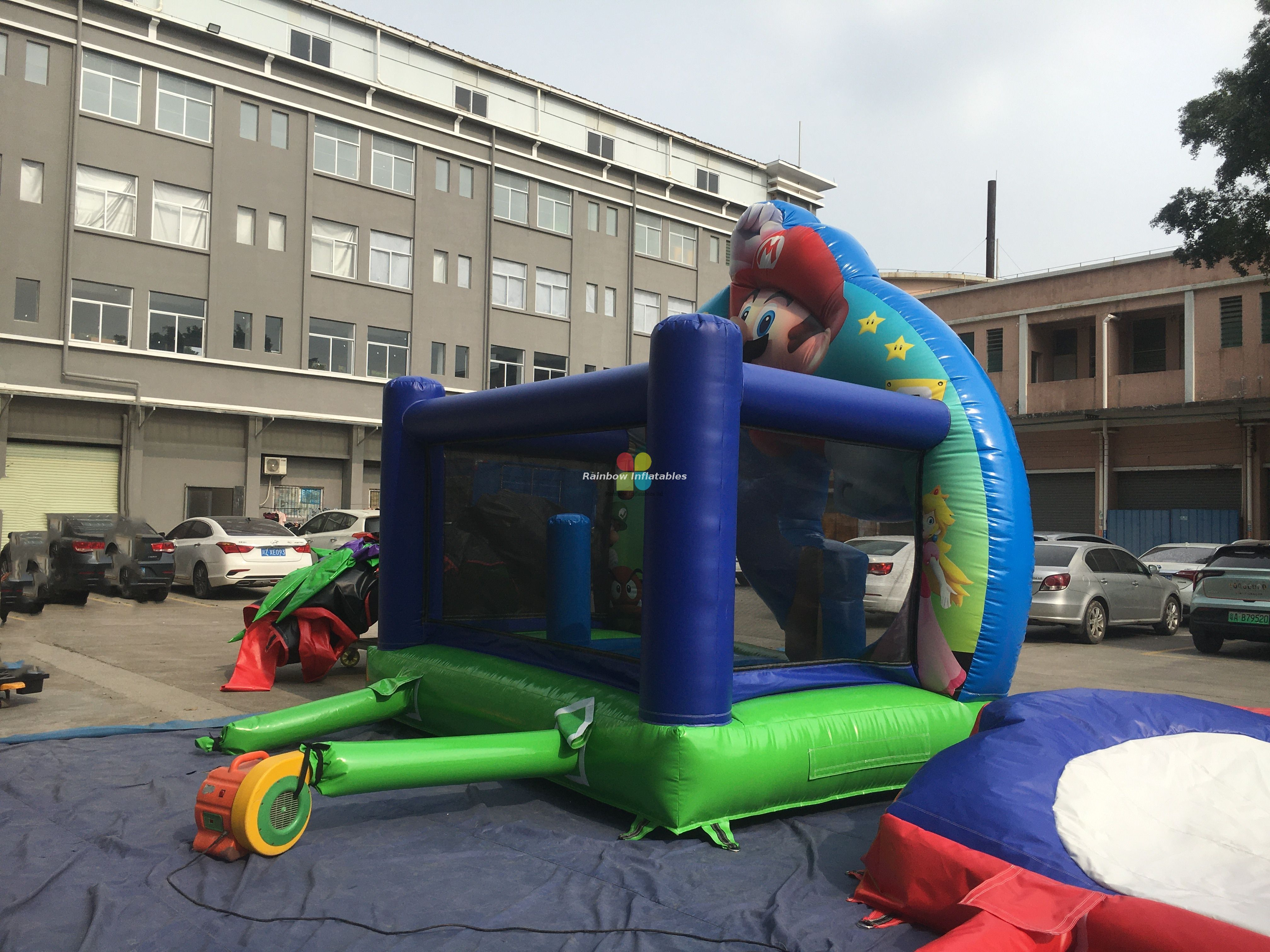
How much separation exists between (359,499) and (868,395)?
24.4 meters

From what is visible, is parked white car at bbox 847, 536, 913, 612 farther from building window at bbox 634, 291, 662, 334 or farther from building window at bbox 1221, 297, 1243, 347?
building window at bbox 634, 291, 662, 334

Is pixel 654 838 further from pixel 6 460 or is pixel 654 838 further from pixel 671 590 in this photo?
pixel 6 460

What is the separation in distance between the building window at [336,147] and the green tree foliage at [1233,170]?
66.9 feet

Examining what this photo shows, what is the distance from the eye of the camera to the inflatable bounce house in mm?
4359

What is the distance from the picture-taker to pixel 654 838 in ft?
14.6

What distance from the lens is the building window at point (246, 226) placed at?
1012 inches

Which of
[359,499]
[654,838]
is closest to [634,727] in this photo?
[654,838]

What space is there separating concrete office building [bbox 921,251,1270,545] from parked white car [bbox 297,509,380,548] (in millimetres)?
15085

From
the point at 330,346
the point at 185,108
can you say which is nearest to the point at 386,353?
A: the point at 330,346

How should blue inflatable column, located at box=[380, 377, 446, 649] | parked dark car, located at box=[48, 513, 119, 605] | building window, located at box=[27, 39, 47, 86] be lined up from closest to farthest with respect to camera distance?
blue inflatable column, located at box=[380, 377, 446, 649], parked dark car, located at box=[48, 513, 119, 605], building window, located at box=[27, 39, 47, 86]

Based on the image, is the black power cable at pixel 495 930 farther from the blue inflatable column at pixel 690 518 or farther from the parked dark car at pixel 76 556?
the parked dark car at pixel 76 556

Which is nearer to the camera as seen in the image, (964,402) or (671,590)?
(671,590)

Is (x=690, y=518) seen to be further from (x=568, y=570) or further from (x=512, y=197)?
(x=512, y=197)

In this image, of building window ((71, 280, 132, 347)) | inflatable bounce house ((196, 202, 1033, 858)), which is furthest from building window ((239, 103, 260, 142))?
inflatable bounce house ((196, 202, 1033, 858))
